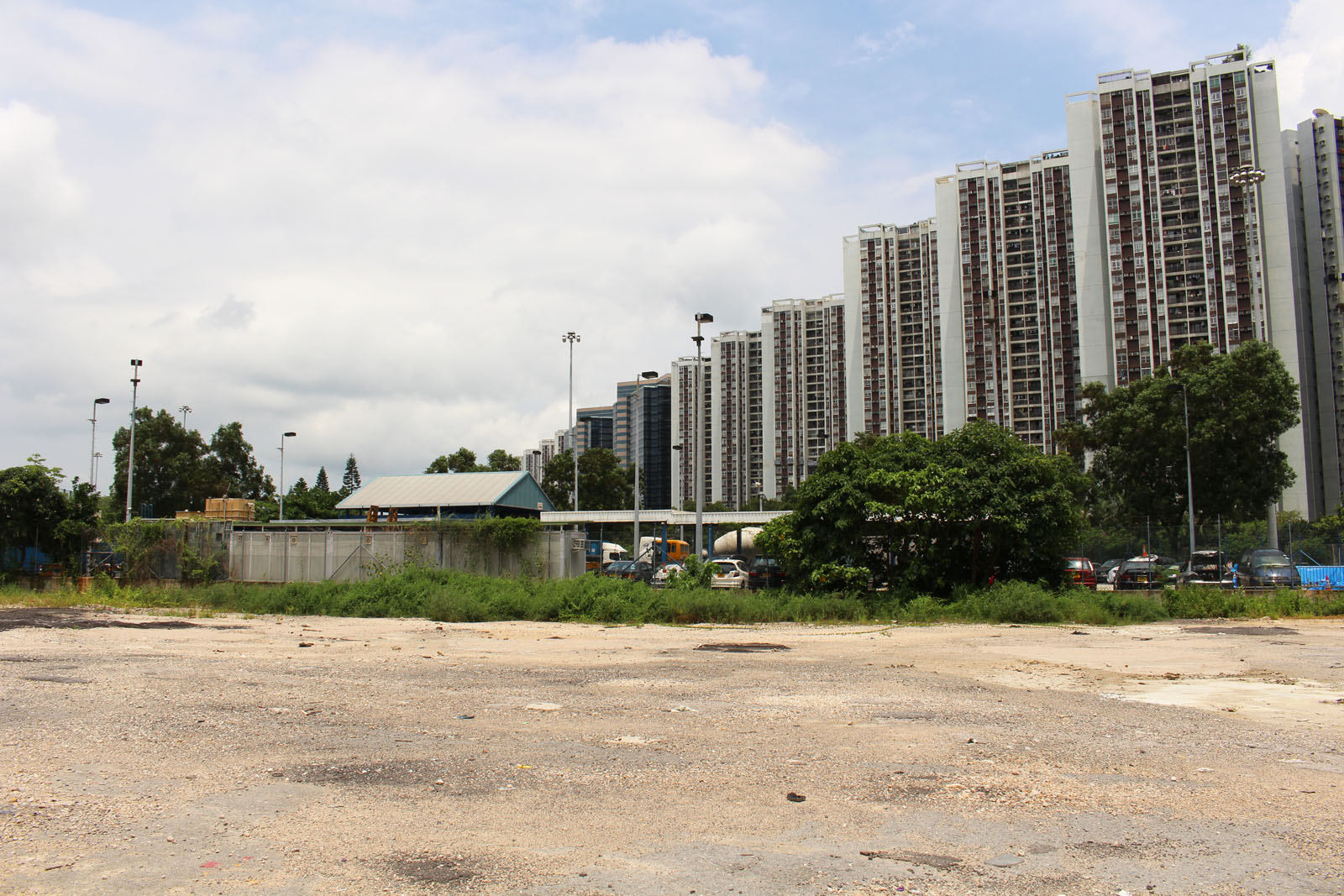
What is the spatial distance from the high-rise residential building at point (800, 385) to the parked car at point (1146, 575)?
7391 centimetres

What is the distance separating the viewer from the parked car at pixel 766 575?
87.8 feet

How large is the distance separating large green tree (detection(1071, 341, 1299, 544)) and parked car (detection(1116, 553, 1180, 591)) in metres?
13.8

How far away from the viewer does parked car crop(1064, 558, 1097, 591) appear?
24644 millimetres

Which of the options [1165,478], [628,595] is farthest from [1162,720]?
[1165,478]

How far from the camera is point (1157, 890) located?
161 inches

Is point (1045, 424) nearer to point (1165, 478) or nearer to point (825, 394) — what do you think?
point (825, 394)

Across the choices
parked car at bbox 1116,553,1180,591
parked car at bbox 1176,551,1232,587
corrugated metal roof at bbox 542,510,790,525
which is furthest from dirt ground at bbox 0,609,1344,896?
corrugated metal roof at bbox 542,510,790,525

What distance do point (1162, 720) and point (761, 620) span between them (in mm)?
13937

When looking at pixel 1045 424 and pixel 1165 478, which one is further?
pixel 1045 424

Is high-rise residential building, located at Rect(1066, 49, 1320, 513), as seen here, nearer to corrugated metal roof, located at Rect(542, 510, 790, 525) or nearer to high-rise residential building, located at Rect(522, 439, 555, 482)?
corrugated metal roof, located at Rect(542, 510, 790, 525)

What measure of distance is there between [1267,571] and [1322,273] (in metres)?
72.0

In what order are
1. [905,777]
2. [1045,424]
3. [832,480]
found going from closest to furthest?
[905,777], [832,480], [1045,424]

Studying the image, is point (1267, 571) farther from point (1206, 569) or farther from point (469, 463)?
point (469, 463)

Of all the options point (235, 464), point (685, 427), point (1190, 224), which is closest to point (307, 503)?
point (235, 464)
